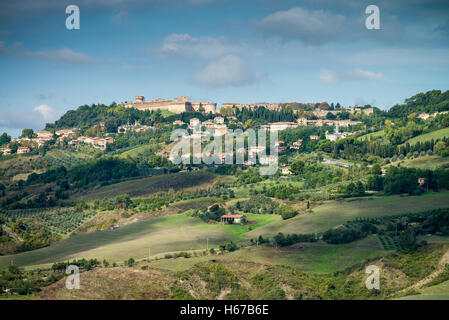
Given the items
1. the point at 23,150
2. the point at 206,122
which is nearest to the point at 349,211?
the point at 206,122

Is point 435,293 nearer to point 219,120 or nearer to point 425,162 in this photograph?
point 425,162

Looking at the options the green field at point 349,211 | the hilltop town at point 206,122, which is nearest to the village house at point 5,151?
the hilltop town at point 206,122

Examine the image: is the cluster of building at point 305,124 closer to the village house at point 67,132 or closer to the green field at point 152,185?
the green field at point 152,185

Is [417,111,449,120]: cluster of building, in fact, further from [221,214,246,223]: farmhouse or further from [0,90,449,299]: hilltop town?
[221,214,246,223]: farmhouse

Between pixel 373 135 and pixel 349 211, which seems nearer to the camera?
pixel 349 211

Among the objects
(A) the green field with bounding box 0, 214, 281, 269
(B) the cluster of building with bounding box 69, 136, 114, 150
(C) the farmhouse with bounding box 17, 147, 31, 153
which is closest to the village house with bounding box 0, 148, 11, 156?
(C) the farmhouse with bounding box 17, 147, 31, 153
